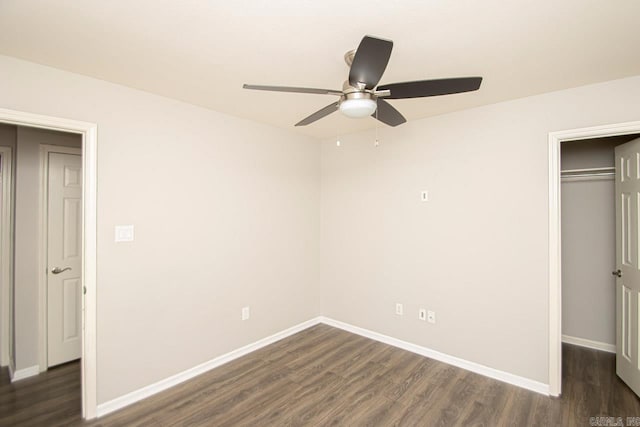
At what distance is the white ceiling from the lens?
1.50 metres

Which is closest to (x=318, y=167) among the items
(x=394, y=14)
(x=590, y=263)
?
(x=394, y=14)

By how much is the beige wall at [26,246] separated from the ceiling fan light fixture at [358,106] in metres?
2.97

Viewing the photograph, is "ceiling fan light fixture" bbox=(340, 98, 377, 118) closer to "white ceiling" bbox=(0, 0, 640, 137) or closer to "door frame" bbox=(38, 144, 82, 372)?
"white ceiling" bbox=(0, 0, 640, 137)

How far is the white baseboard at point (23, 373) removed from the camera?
273 centimetres

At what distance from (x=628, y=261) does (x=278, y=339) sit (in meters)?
3.40

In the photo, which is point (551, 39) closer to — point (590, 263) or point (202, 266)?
point (590, 263)

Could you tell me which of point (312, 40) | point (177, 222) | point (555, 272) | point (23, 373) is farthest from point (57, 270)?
point (555, 272)

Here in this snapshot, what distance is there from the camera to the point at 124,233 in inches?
95.0

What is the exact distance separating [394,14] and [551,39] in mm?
967

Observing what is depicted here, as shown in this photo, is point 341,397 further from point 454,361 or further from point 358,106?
point 358,106

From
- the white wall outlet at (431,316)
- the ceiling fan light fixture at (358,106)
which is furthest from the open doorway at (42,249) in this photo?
the white wall outlet at (431,316)

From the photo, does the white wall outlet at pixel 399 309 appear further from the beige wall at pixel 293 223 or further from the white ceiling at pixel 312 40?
the white ceiling at pixel 312 40

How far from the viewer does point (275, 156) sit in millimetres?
3578

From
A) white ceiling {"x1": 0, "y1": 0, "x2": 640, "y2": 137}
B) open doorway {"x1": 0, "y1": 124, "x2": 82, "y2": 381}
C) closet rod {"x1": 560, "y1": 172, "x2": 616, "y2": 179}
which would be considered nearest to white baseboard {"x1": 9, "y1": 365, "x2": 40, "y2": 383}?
open doorway {"x1": 0, "y1": 124, "x2": 82, "y2": 381}
